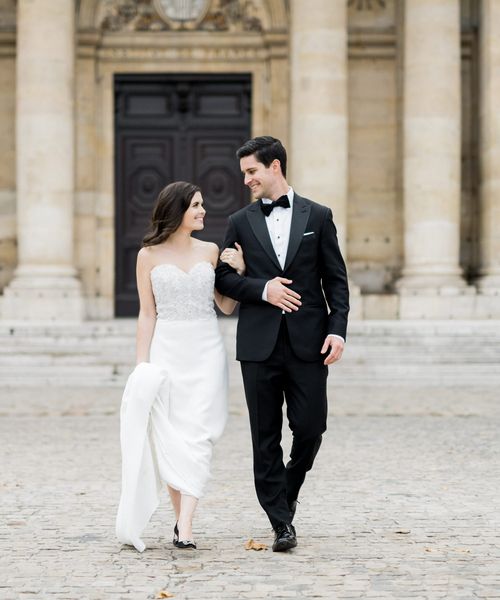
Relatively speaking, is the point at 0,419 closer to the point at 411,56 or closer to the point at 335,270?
the point at 335,270

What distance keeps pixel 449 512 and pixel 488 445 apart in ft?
10.8

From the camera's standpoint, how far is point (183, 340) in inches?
267

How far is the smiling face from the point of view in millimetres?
6691

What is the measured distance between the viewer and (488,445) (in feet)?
35.3

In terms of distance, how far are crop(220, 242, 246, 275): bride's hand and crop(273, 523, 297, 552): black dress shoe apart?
4.52ft

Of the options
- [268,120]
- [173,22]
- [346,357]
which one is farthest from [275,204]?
[173,22]

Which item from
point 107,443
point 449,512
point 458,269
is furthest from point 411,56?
point 449,512

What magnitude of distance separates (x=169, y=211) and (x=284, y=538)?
6.16 ft

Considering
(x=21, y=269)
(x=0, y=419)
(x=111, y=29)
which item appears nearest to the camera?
(x=0, y=419)

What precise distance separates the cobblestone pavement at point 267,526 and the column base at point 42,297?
282 inches

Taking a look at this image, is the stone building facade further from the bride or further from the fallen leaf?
the fallen leaf

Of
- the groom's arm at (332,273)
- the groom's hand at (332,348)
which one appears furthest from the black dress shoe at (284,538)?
the groom's arm at (332,273)

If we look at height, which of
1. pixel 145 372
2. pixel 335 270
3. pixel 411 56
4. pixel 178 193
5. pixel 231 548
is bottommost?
pixel 231 548

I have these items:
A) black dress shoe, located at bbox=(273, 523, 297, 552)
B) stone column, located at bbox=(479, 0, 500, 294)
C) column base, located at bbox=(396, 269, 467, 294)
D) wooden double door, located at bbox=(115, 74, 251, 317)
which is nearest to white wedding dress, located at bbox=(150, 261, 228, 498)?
black dress shoe, located at bbox=(273, 523, 297, 552)
